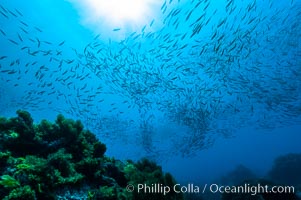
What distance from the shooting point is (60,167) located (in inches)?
211

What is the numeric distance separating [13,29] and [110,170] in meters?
18.9

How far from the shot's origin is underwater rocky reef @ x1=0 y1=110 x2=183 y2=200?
460cm

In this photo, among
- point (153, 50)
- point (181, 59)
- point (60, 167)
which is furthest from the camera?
point (181, 59)

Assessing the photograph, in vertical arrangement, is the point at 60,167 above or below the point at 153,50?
below

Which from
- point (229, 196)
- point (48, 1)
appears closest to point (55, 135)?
point (229, 196)

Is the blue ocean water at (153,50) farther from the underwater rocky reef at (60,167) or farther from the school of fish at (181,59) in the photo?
the underwater rocky reef at (60,167)

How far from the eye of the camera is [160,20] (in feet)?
76.4

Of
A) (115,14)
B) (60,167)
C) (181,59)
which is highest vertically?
(115,14)

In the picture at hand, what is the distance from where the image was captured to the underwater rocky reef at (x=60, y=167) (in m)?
4.60

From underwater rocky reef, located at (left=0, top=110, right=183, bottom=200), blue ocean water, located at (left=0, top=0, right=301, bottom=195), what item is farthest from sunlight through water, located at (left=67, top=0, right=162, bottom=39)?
underwater rocky reef, located at (left=0, top=110, right=183, bottom=200)

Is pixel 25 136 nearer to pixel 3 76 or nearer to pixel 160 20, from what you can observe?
pixel 160 20

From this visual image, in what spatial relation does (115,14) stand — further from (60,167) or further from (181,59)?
(60,167)

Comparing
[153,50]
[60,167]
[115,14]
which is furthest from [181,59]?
[60,167]

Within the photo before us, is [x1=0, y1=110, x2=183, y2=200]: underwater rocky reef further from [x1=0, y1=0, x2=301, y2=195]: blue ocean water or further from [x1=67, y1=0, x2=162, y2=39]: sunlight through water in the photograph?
[x1=67, y1=0, x2=162, y2=39]: sunlight through water
